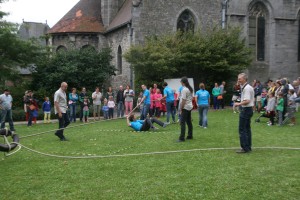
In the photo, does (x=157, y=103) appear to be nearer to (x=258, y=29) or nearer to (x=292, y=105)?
(x=292, y=105)

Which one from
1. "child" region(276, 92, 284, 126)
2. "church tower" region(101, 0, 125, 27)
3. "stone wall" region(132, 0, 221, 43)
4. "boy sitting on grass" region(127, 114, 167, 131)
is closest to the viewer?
Result: "boy sitting on grass" region(127, 114, 167, 131)

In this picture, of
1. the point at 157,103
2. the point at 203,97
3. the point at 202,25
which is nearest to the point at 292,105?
the point at 203,97

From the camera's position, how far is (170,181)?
6723mm

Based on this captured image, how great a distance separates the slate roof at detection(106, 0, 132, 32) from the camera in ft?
98.2

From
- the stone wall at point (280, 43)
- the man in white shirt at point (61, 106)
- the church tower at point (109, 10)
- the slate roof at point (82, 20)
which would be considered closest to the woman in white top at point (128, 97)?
the man in white shirt at point (61, 106)

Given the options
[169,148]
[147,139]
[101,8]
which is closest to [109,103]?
[147,139]

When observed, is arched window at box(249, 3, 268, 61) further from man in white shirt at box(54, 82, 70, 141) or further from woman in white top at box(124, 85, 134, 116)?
man in white shirt at box(54, 82, 70, 141)

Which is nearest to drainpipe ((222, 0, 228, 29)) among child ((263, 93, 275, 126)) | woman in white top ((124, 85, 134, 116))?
woman in white top ((124, 85, 134, 116))

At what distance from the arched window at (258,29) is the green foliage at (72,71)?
43.0 feet

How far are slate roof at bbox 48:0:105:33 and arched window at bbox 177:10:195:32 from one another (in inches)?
286

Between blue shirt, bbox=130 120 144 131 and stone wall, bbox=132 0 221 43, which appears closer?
blue shirt, bbox=130 120 144 131

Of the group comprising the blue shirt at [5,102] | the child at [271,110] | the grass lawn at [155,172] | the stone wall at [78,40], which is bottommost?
the grass lawn at [155,172]

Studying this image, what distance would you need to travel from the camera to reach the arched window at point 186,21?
30.7 metres

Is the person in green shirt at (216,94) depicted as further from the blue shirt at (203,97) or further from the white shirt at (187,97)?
the white shirt at (187,97)
